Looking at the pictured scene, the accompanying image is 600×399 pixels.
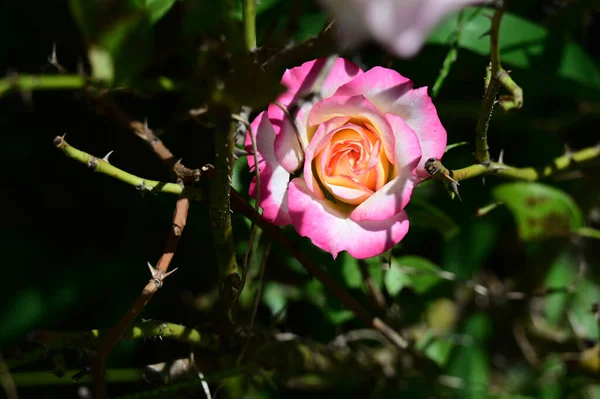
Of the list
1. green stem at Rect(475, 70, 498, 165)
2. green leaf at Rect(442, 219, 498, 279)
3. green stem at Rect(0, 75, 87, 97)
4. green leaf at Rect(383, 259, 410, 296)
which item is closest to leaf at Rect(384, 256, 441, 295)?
green leaf at Rect(383, 259, 410, 296)

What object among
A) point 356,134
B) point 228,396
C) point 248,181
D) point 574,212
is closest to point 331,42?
point 356,134

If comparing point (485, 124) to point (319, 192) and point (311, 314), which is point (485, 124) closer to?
point (319, 192)

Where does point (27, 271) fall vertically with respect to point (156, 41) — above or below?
below

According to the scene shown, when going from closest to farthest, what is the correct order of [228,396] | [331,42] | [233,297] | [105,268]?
[331,42], [233,297], [105,268], [228,396]

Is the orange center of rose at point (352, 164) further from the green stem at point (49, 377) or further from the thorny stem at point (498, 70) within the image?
the green stem at point (49, 377)

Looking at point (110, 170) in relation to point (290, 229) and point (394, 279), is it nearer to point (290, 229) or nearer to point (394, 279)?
point (290, 229)

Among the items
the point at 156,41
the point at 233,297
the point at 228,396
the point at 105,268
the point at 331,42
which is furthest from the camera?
the point at 228,396

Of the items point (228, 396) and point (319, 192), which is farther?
point (228, 396)
